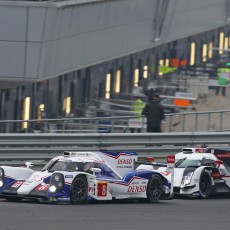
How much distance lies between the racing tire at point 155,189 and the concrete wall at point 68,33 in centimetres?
1239

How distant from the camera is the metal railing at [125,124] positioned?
1027 inches

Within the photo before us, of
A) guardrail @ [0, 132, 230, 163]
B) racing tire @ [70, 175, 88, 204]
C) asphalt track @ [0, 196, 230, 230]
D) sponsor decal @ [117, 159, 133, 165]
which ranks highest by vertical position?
guardrail @ [0, 132, 230, 163]

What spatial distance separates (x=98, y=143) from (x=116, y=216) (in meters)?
7.68

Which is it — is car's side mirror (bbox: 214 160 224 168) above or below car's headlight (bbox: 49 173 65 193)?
above

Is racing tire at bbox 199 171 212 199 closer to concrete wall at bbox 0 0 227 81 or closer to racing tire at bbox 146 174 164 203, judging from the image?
racing tire at bbox 146 174 164 203

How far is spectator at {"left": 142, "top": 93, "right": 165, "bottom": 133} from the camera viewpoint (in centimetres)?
2348

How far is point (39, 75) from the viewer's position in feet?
101

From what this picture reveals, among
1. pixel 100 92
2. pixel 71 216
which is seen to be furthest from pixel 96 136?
pixel 100 92

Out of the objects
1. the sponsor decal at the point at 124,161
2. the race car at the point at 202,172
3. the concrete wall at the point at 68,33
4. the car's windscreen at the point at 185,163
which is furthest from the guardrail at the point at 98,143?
the concrete wall at the point at 68,33

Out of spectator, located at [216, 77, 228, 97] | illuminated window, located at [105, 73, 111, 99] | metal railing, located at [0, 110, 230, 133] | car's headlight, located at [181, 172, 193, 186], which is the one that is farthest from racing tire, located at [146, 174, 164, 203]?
spectator, located at [216, 77, 228, 97]

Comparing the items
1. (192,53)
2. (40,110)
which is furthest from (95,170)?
(192,53)

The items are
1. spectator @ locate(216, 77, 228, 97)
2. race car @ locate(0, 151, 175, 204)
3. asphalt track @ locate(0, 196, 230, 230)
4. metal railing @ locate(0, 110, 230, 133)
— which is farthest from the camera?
spectator @ locate(216, 77, 228, 97)

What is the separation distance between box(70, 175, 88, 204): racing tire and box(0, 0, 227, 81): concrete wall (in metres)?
13.4

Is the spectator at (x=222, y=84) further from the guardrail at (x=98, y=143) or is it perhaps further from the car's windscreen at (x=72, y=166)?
the car's windscreen at (x=72, y=166)
